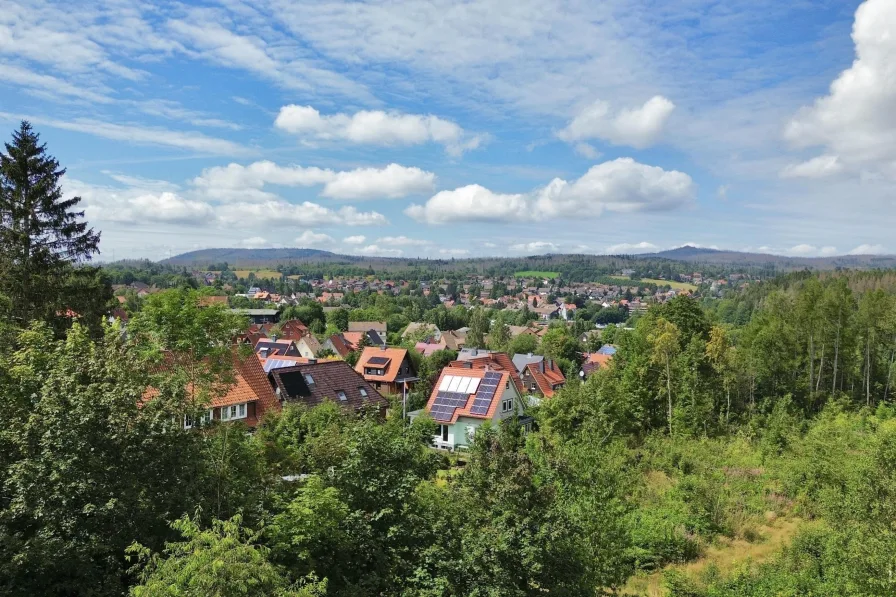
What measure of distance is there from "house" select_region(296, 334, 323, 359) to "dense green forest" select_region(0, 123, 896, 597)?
4308cm

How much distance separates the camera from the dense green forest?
895 centimetres

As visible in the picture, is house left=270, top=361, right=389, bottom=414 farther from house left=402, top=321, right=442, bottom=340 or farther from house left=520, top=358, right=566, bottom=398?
house left=402, top=321, right=442, bottom=340

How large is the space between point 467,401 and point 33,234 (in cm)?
2439

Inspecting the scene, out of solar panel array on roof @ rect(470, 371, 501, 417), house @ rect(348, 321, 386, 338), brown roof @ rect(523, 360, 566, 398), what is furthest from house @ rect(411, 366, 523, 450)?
house @ rect(348, 321, 386, 338)

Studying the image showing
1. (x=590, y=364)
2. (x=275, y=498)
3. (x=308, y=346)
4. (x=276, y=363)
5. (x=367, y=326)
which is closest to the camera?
(x=275, y=498)

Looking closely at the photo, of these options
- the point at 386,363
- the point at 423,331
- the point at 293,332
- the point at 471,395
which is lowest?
the point at 423,331

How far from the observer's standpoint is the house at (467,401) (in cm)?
3475

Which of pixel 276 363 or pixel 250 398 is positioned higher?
pixel 250 398

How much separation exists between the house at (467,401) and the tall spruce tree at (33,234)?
819 inches

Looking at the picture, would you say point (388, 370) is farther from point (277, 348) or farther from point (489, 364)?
point (277, 348)

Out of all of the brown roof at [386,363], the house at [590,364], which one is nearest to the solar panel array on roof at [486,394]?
the brown roof at [386,363]

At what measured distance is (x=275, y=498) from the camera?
1118 cm

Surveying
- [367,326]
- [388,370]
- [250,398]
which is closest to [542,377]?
[388,370]

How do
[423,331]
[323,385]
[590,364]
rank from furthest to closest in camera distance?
[423,331]
[590,364]
[323,385]
